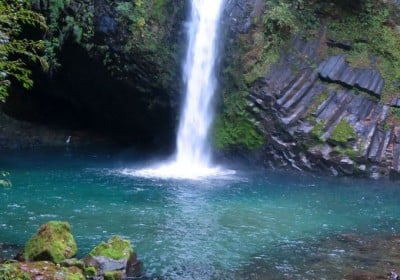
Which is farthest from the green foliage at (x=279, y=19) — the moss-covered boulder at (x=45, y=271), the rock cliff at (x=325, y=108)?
the moss-covered boulder at (x=45, y=271)

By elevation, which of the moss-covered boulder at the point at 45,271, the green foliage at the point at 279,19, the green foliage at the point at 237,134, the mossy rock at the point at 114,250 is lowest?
the moss-covered boulder at the point at 45,271

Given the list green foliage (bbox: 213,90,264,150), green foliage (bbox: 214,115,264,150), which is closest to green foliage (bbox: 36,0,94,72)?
green foliage (bbox: 213,90,264,150)

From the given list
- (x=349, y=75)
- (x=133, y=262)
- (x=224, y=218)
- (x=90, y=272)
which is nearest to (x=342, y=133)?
(x=349, y=75)

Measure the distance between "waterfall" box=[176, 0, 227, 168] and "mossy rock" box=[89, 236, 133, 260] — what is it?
990cm

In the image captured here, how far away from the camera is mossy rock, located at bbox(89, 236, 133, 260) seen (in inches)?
308

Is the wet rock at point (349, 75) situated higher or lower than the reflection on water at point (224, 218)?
higher

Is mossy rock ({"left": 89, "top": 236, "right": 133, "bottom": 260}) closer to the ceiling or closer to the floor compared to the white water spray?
closer to the floor

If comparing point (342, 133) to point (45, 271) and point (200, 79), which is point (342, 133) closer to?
point (200, 79)

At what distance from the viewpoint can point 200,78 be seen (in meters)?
18.2

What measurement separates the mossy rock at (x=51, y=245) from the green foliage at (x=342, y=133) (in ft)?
33.1

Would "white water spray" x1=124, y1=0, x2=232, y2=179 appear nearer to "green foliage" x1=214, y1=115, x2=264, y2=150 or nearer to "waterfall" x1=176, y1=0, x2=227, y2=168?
"waterfall" x1=176, y1=0, x2=227, y2=168

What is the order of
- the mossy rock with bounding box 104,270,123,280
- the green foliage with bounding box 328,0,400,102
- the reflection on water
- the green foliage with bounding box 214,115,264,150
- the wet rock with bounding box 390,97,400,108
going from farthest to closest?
the green foliage with bounding box 328,0,400,102 → the green foliage with bounding box 214,115,264,150 → the wet rock with bounding box 390,97,400,108 → the reflection on water → the mossy rock with bounding box 104,270,123,280

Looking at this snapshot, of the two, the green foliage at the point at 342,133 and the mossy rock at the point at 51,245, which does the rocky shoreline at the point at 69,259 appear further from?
the green foliage at the point at 342,133

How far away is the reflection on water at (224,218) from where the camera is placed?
28.0ft
